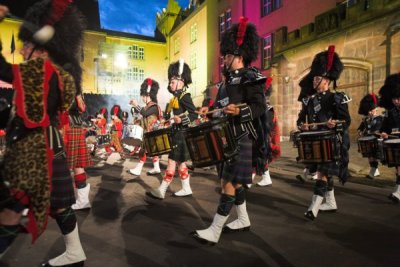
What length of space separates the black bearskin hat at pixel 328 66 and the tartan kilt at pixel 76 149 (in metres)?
3.65

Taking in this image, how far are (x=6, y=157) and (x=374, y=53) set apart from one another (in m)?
12.0

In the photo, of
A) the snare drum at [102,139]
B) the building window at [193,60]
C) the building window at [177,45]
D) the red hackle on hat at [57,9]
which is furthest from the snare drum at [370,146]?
the building window at [177,45]

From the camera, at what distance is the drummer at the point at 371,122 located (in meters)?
7.19

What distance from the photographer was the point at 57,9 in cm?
252

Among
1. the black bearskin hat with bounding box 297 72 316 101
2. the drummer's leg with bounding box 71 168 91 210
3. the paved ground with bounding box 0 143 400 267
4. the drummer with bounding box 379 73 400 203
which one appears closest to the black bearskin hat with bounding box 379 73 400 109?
the drummer with bounding box 379 73 400 203

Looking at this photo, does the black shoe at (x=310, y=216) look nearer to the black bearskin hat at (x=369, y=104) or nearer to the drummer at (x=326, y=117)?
the drummer at (x=326, y=117)

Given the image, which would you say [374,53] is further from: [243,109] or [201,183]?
[243,109]

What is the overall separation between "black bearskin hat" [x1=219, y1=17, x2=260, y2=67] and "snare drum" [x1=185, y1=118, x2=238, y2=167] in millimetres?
1026

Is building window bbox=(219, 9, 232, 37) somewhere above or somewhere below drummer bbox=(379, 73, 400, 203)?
above

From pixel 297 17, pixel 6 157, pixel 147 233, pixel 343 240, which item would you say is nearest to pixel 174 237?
pixel 147 233

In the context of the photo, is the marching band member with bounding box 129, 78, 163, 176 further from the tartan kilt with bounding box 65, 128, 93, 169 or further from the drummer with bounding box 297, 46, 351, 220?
the drummer with bounding box 297, 46, 351, 220

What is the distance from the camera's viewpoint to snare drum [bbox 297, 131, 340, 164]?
165 inches

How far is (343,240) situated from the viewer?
3.51 metres

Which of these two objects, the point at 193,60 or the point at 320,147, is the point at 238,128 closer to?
the point at 320,147
